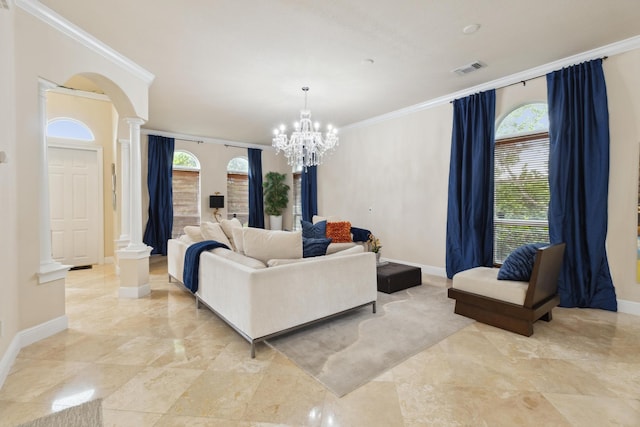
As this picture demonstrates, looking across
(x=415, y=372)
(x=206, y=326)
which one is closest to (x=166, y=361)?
(x=206, y=326)

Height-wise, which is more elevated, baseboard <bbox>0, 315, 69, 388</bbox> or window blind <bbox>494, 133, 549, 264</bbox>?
window blind <bbox>494, 133, 549, 264</bbox>

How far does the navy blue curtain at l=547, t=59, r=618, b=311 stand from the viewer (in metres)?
3.26

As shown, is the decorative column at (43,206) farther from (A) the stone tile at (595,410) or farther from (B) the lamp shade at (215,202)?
(B) the lamp shade at (215,202)

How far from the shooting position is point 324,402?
5.87 ft

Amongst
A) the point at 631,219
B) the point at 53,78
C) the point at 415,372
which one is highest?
the point at 53,78

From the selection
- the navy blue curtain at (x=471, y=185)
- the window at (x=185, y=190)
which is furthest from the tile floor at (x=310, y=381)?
the window at (x=185, y=190)

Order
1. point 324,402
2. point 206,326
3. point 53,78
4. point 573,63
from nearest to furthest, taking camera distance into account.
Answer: point 324,402, point 53,78, point 206,326, point 573,63

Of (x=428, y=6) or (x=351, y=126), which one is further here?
(x=351, y=126)

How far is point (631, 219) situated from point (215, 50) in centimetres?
498

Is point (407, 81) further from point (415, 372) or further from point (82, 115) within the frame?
point (82, 115)

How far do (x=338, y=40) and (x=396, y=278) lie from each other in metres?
3.01

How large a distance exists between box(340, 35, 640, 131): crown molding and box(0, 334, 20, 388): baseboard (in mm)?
5766

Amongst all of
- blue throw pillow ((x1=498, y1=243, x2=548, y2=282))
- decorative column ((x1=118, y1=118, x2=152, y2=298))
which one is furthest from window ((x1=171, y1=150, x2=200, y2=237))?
blue throw pillow ((x1=498, y1=243, x2=548, y2=282))

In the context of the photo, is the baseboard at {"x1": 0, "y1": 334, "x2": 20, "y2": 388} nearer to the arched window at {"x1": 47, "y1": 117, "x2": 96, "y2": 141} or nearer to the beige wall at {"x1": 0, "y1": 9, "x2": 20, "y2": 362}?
the beige wall at {"x1": 0, "y1": 9, "x2": 20, "y2": 362}
